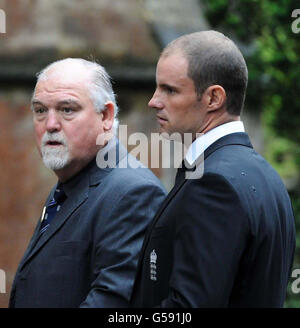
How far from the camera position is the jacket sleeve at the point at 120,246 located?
3146mm

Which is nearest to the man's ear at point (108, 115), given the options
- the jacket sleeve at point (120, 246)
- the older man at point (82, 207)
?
the older man at point (82, 207)

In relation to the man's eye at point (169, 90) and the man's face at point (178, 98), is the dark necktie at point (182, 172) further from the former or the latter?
the man's eye at point (169, 90)

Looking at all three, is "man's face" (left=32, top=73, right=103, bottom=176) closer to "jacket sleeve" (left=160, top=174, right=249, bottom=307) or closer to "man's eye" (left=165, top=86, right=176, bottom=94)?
"man's eye" (left=165, top=86, right=176, bottom=94)

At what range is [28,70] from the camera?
24.7 ft

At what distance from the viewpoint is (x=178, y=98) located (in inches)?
110

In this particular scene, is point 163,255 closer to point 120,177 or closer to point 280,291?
point 280,291

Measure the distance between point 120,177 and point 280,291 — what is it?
Answer: 101 cm

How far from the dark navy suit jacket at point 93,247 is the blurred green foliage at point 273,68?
4459 millimetres

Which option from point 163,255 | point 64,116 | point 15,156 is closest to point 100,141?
point 64,116

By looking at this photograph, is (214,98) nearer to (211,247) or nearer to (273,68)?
(211,247)

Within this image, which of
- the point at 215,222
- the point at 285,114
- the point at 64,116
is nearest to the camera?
the point at 215,222

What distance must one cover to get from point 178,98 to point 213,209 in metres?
0.48

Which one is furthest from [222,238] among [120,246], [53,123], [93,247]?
[53,123]

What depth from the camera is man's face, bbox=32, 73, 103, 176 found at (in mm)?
3498
